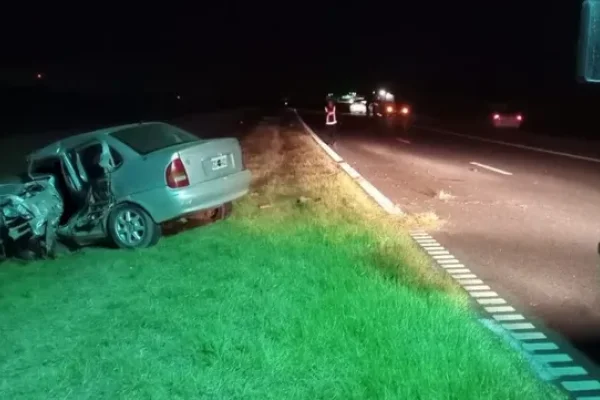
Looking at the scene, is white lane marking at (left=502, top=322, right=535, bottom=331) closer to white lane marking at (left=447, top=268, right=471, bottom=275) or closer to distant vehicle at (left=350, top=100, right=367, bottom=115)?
white lane marking at (left=447, top=268, right=471, bottom=275)

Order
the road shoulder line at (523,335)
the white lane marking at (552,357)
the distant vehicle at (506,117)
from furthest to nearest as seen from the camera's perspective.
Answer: the distant vehicle at (506,117), the white lane marking at (552,357), the road shoulder line at (523,335)

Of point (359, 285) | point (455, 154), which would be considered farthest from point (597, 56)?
point (455, 154)

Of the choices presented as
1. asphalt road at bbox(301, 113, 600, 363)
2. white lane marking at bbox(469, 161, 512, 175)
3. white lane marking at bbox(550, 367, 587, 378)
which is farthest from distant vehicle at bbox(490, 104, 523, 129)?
white lane marking at bbox(550, 367, 587, 378)

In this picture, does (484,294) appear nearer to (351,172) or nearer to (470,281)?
(470,281)

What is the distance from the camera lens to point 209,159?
9.77m

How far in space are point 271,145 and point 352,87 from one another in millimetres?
93911

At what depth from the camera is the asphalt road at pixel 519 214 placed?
23.4 ft

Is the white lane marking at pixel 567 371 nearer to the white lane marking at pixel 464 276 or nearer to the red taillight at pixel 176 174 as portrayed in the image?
the white lane marking at pixel 464 276

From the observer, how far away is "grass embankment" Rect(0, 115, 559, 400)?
476 centimetres

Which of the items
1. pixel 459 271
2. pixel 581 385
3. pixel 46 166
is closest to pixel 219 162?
pixel 46 166

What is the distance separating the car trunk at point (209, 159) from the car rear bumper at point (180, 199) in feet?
0.35

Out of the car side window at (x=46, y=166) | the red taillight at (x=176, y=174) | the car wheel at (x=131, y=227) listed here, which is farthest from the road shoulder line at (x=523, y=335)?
the car side window at (x=46, y=166)

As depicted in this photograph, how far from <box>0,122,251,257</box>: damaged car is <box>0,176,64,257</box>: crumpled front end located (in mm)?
12

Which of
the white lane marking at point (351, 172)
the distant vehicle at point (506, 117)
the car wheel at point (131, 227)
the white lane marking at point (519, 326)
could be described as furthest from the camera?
the distant vehicle at point (506, 117)
